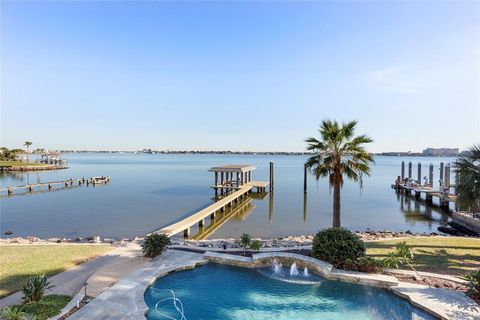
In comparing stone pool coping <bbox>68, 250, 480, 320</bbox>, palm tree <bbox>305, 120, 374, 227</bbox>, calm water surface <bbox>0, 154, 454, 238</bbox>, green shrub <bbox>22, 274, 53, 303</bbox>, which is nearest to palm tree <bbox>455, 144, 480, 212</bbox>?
palm tree <bbox>305, 120, 374, 227</bbox>

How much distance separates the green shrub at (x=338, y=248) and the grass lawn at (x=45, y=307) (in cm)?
879

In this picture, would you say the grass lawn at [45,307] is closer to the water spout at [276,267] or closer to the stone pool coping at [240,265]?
the stone pool coping at [240,265]

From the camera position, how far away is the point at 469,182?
11.3m

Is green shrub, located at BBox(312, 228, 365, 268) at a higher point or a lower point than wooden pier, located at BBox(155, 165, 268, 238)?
higher

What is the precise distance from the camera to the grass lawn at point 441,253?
10.7 meters

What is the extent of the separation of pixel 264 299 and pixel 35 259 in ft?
31.8

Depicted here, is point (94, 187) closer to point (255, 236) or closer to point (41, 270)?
point (255, 236)

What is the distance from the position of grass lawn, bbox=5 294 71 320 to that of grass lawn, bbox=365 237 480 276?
452 inches

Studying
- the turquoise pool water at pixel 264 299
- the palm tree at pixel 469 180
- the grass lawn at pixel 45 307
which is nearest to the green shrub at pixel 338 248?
the turquoise pool water at pixel 264 299

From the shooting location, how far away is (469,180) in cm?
1131

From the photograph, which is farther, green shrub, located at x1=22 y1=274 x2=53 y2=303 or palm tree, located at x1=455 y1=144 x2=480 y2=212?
palm tree, located at x1=455 y1=144 x2=480 y2=212

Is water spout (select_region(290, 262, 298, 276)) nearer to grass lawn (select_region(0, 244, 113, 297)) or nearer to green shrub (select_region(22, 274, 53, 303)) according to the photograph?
green shrub (select_region(22, 274, 53, 303))

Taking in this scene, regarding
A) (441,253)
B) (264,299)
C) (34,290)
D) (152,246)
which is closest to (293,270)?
(264,299)

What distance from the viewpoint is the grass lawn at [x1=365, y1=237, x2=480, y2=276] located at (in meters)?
10.7
